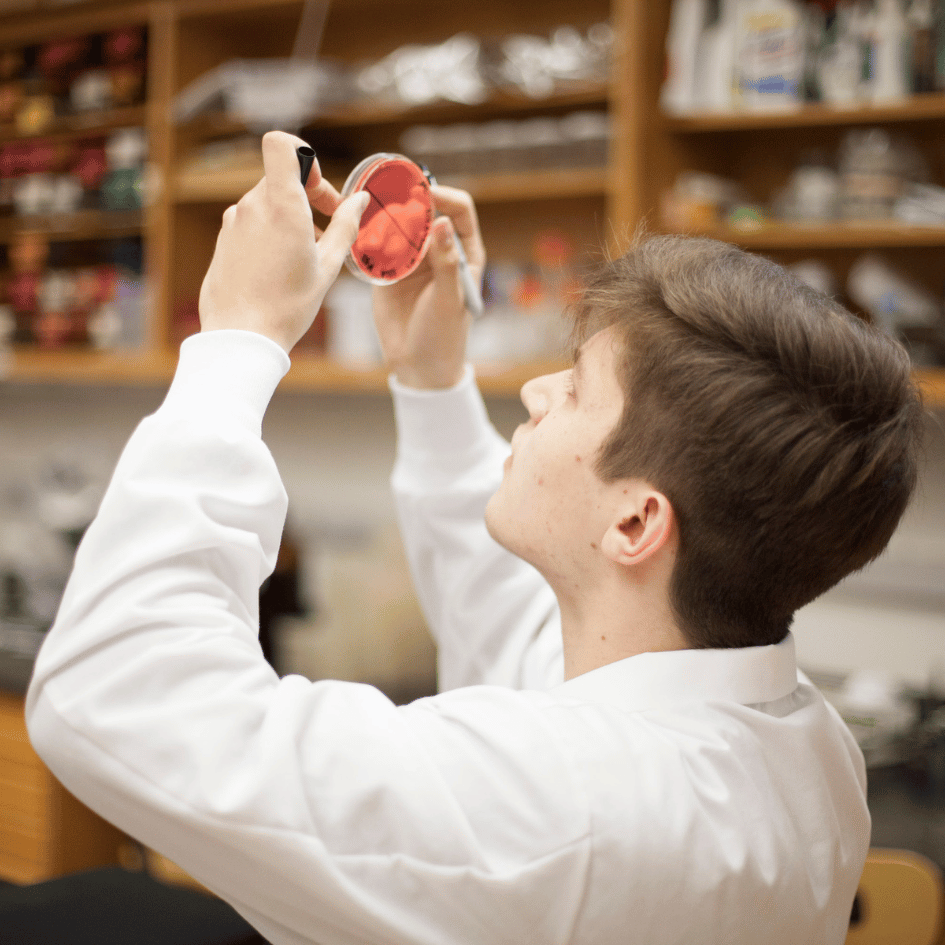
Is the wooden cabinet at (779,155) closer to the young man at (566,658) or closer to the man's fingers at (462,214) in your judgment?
the man's fingers at (462,214)

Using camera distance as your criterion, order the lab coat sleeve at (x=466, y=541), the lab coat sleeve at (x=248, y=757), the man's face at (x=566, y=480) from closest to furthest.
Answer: the lab coat sleeve at (x=248, y=757) → the man's face at (x=566, y=480) → the lab coat sleeve at (x=466, y=541)

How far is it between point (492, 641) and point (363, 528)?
1949 mm

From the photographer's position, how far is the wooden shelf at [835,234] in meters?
2.14

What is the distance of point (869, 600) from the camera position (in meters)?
2.54

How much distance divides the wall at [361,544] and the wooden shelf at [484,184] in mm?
645

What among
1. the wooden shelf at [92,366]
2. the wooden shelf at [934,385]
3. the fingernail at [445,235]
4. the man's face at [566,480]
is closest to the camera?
the man's face at [566,480]

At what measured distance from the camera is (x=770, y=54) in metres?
2.23

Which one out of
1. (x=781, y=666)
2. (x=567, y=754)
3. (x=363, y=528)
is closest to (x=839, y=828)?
(x=781, y=666)

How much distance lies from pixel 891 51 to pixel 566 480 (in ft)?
5.54

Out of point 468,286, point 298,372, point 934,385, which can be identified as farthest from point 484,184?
point 468,286

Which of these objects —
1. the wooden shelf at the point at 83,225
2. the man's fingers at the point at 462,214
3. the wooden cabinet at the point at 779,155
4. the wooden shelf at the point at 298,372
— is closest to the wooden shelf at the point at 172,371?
the wooden shelf at the point at 298,372

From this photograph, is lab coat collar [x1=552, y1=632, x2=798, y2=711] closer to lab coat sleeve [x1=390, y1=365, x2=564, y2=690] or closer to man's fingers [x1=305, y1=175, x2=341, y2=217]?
lab coat sleeve [x1=390, y1=365, x2=564, y2=690]

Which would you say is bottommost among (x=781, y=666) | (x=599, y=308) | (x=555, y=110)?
(x=781, y=666)

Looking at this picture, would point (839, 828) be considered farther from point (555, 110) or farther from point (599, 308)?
point (555, 110)
